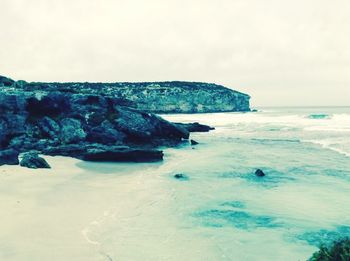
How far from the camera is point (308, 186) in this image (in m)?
16.7

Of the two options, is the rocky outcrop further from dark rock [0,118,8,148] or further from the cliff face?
the cliff face

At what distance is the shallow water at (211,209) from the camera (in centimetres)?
931

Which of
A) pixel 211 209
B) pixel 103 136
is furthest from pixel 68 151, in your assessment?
pixel 211 209

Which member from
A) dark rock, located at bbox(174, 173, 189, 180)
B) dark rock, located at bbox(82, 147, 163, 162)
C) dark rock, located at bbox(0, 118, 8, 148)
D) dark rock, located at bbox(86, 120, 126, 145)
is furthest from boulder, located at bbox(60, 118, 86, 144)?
dark rock, located at bbox(174, 173, 189, 180)

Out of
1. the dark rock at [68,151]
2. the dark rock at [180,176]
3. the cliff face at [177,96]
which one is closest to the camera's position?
the dark rock at [180,176]

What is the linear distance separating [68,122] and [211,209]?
65.4ft

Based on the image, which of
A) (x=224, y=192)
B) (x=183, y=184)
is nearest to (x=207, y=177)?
(x=183, y=184)

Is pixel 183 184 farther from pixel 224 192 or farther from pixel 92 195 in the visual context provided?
pixel 92 195

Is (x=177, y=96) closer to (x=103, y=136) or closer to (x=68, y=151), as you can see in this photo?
(x=103, y=136)

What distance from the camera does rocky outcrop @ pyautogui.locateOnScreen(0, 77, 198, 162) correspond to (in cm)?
2836

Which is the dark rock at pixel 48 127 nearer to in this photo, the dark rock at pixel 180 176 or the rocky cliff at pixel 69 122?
the rocky cliff at pixel 69 122

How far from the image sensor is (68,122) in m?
30.3

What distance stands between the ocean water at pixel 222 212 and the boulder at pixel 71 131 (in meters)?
8.75

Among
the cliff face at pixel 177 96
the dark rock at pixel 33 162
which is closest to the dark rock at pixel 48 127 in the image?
the dark rock at pixel 33 162
